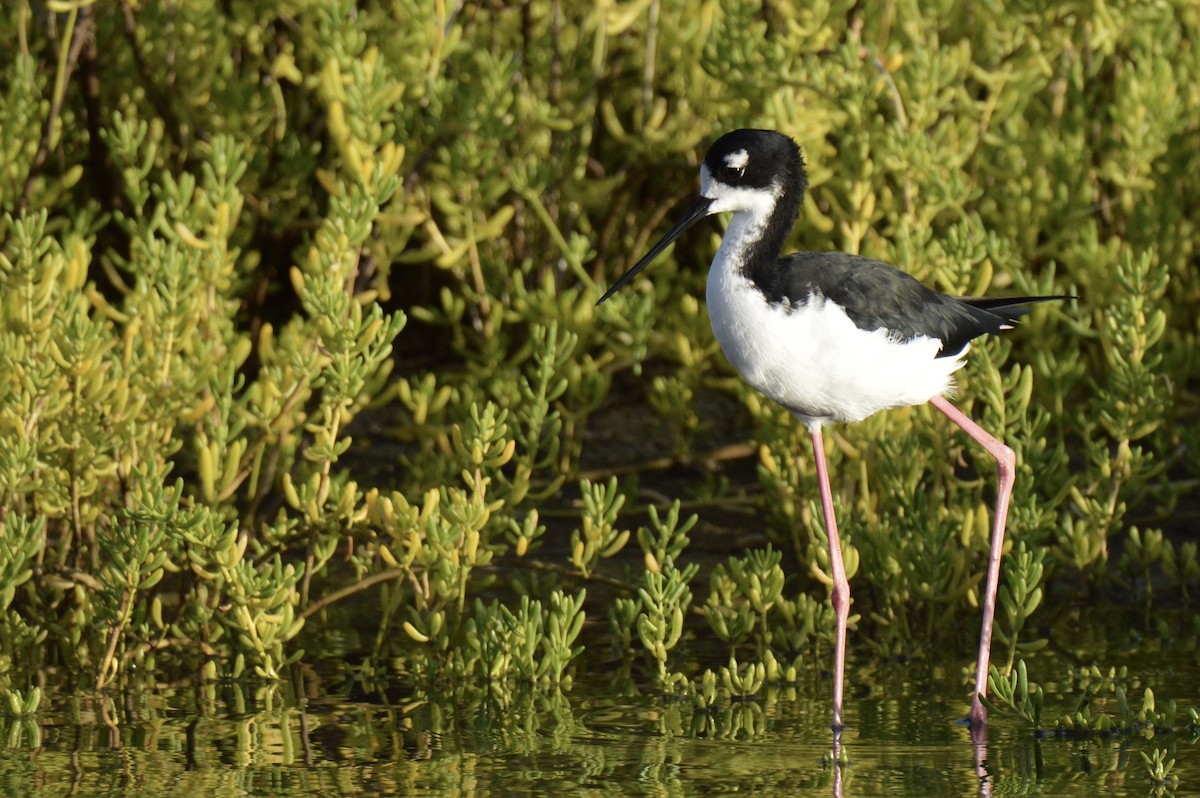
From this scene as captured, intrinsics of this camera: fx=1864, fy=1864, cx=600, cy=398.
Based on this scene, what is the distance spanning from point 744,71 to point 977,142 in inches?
33.4

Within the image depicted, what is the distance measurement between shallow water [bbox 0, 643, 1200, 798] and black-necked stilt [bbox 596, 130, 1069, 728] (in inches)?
6.9

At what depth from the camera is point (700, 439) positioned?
6.34 meters

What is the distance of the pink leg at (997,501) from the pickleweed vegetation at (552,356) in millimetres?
63

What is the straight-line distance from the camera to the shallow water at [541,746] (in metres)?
3.63

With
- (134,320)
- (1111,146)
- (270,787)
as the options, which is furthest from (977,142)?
(270,787)

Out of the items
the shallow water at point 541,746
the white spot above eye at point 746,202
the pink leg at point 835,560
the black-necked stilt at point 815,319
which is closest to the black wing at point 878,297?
the black-necked stilt at point 815,319

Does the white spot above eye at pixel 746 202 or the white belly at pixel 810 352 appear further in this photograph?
the white spot above eye at pixel 746 202

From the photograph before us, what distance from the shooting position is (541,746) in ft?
12.9

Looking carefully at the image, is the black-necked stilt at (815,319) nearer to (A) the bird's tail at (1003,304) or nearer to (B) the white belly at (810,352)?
(B) the white belly at (810,352)

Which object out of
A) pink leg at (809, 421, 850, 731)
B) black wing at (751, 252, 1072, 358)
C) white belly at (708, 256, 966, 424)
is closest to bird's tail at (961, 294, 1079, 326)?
black wing at (751, 252, 1072, 358)

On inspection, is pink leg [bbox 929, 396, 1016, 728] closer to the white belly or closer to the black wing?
the black wing

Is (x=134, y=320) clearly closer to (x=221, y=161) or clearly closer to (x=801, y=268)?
(x=221, y=161)

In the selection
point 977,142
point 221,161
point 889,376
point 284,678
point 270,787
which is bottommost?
point 270,787

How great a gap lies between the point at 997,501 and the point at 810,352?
2.47ft
